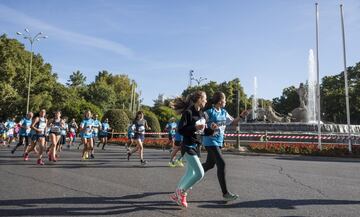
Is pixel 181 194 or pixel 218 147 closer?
pixel 181 194

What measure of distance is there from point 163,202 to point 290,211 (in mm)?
1970

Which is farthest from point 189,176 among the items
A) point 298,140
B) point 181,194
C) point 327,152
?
point 298,140

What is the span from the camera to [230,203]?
6.73 meters

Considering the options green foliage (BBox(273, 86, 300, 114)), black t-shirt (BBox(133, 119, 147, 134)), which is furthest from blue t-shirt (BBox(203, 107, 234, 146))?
green foliage (BBox(273, 86, 300, 114))

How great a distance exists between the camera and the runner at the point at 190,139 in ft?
21.0

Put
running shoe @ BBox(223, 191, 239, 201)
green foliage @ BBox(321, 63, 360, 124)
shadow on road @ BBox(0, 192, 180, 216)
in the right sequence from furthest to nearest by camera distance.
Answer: green foliage @ BBox(321, 63, 360, 124) → running shoe @ BBox(223, 191, 239, 201) → shadow on road @ BBox(0, 192, 180, 216)

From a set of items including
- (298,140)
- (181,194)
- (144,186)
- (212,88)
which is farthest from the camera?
(212,88)

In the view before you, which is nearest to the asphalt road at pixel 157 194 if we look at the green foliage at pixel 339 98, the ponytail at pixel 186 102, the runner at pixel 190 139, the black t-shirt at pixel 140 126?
the runner at pixel 190 139

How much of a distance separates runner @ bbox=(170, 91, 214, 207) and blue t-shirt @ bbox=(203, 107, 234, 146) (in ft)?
0.60

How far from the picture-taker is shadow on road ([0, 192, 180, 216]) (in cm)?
586

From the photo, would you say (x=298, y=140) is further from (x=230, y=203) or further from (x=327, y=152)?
(x=230, y=203)

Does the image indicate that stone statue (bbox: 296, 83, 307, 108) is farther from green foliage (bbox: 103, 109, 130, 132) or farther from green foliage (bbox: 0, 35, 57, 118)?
green foliage (bbox: 0, 35, 57, 118)

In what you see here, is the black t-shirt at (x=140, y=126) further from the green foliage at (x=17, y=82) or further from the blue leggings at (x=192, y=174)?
the green foliage at (x=17, y=82)

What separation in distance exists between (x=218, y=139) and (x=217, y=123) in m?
0.28
